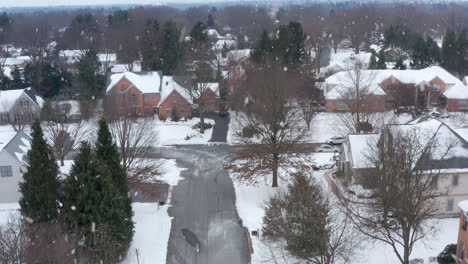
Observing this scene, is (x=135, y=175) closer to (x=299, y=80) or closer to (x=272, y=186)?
(x=272, y=186)

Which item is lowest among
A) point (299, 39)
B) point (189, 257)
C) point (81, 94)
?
point (189, 257)

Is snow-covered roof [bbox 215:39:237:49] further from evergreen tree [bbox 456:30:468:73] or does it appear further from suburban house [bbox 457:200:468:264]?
suburban house [bbox 457:200:468:264]

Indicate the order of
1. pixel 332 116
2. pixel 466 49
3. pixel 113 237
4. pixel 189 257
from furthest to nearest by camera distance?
pixel 466 49 → pixel 332 116 → pixel 189 257 → pixel 113 237

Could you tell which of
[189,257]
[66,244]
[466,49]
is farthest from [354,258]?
[466,49]

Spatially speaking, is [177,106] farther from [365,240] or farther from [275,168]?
[365,240]

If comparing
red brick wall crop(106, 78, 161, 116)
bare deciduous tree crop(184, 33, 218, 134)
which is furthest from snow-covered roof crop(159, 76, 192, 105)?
red brick wall crop(106, 78, 161, 116)

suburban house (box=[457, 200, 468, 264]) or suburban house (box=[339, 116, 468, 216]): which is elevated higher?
suburban house (box=[339, 116, 468, 216])

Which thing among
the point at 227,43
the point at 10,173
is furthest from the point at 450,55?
the point at 10,173
